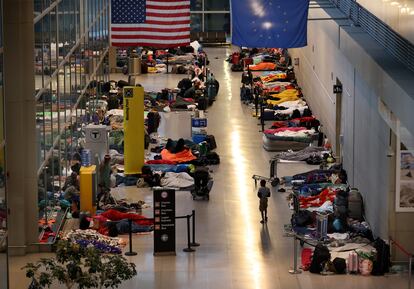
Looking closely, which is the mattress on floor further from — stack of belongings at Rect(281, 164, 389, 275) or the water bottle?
the water bottle

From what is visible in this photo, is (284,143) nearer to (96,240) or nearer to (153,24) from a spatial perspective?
(153,24)

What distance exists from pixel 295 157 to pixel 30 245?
1217 cm

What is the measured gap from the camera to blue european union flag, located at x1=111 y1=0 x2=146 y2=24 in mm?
36719

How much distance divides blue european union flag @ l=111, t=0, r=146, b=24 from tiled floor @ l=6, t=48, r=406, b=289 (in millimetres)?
4875

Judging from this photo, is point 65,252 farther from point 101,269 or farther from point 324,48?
point 324,48

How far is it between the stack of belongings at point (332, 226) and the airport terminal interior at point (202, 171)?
1.7 inches

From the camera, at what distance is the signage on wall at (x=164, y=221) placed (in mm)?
27906

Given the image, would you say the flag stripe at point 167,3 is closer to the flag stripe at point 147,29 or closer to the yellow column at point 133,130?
the flag stripe at point 147,29

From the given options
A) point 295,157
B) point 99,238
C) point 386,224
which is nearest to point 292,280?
point 386,224

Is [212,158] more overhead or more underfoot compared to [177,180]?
more overhead

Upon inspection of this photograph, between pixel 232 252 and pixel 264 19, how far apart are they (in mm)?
5554

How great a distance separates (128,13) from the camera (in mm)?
36781

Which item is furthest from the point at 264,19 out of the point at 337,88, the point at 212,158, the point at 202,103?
the point at 202,103

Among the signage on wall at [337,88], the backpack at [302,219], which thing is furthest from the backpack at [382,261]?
the signage on wall at [337,88]
